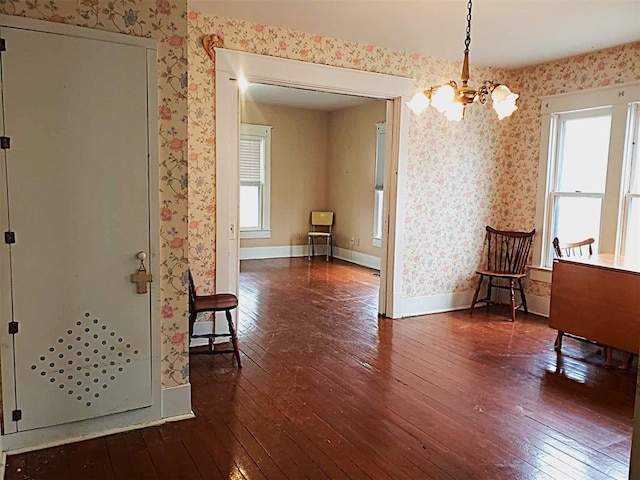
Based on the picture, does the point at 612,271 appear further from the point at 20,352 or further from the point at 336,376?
the point at 20,352

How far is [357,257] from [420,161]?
3.64 meters

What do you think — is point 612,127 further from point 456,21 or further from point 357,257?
point 357,257

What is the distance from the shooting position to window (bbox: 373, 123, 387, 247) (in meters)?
7.59

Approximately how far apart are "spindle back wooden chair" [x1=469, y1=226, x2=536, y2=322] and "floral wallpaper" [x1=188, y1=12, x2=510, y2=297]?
0.19 metres

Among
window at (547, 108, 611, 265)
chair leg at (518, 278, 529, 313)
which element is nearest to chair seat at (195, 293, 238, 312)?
chair leg at (518, 278, 529, 313)

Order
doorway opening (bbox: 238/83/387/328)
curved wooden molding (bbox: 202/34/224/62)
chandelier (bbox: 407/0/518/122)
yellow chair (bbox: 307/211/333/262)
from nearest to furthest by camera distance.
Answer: chandelier (bbox: 407/0/518/122)
curved wooden molding (bbox: 202/34/224/62)
doorway opening (bbox: 238/83/387/328)
yellow chair (bbox: 307/211/333/262)

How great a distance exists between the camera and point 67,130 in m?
2.35

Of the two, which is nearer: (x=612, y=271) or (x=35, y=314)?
(x=35, y=314)

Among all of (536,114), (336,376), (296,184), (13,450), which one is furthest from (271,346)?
(296,184)

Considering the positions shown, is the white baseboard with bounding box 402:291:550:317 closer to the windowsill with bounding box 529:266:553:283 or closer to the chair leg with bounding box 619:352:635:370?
the windowsill with bounding box 529:266:553:283

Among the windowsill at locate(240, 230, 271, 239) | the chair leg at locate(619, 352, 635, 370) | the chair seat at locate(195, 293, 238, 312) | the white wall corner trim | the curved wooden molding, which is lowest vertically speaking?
the chair leg at locate(619, 352, 635, 370)

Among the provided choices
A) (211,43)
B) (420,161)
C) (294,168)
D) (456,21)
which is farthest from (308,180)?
(456,21)

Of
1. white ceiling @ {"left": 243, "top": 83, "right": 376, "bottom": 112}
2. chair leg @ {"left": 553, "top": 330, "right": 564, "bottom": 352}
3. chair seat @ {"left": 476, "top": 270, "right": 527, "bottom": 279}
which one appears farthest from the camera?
white ceiling @ {"left": 243, "top": 83, "right": 376, "bottom": 112}

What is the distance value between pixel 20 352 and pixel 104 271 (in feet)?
1.74
